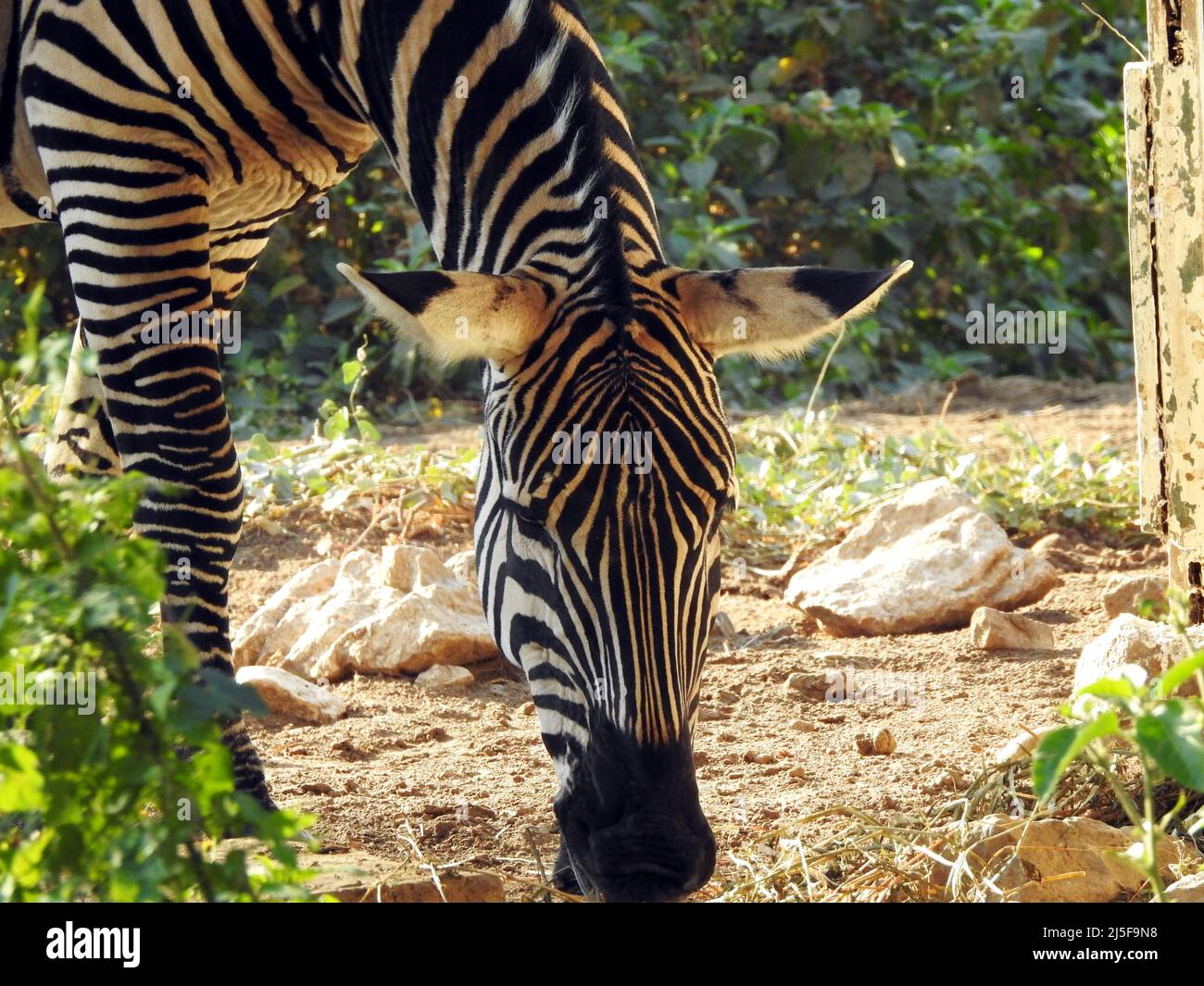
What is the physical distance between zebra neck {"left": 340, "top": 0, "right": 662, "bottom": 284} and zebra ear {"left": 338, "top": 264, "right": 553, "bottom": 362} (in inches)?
6.2

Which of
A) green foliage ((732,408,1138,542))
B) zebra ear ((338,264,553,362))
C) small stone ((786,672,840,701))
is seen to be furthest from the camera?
green foliage ((732,408,1138,542))

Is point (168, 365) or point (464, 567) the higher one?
point (168, 365)

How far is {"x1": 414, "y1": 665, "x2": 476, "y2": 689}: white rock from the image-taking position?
508 centimetres

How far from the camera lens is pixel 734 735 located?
4.49 metres

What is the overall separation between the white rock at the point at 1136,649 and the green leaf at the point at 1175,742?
61.8 inches

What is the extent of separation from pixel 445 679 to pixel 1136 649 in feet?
7.68

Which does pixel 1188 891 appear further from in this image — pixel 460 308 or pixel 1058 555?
pixel 1058 555

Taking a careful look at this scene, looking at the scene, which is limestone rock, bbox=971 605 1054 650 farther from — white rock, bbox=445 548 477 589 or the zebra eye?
the zebra eye

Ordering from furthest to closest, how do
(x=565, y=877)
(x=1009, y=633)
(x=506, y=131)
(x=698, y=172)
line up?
(x=698, y=172) → (x=1009, y=633) → (x=506, y=131) → (x=565, y=877)

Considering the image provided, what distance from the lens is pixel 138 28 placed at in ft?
12.6

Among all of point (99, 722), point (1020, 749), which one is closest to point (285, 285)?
point (1020, 749)

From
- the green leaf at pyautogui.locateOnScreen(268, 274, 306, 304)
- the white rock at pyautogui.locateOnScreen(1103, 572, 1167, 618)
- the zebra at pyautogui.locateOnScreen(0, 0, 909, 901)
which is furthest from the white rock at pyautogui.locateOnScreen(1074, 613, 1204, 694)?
the green leaf at pyautogui.locateOnScreen(268, 274, 306, 304)

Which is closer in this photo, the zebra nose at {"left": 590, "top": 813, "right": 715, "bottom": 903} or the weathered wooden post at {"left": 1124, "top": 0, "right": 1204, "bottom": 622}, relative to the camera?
the zebra nose at {"left": 590, "top": 813, "right": 715, "bottom": 903}

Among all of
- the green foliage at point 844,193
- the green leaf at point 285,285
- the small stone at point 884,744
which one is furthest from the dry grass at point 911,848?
the green leaf at point 285,285
